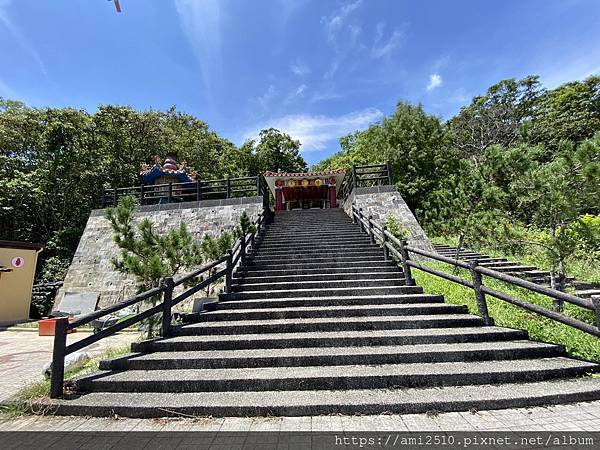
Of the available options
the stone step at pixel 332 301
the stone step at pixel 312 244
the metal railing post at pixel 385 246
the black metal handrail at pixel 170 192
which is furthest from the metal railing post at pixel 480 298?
the black metal handrail at pixel 170 192

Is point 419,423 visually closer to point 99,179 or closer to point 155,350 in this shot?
point 155,350

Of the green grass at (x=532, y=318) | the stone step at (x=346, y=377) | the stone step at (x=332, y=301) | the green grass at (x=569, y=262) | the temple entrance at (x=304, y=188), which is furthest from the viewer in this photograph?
the temple entrance at (x=304, y=188)

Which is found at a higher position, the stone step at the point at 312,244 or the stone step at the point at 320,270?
the stone step at the point at 312,244

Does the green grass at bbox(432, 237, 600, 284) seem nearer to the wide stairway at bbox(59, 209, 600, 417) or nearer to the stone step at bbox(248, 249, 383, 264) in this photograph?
the stone step at bbox(248, 249, 383, 264)

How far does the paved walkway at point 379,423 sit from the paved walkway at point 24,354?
1345mm

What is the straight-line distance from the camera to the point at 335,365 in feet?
10.3

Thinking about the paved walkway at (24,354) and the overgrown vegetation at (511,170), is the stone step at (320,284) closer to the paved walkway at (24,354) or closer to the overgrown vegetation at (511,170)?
the paved walkway at (24,354)

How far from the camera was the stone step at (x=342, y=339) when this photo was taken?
349cm

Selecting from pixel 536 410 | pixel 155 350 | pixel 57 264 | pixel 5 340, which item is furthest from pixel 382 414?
pixel 57 264

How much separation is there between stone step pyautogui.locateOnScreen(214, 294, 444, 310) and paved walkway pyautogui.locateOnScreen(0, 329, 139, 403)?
2.57 metres

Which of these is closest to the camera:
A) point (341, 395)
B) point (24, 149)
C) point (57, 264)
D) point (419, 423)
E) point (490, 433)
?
point (490, 433)

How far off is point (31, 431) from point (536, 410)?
435 cm

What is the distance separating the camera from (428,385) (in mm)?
2760

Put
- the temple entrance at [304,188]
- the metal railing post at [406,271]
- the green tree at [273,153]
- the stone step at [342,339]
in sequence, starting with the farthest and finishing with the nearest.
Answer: the green tree at [273,153] → the temple entrance at [304,188] → the metal railing post at [406,271] → the stone step at [342,339]
